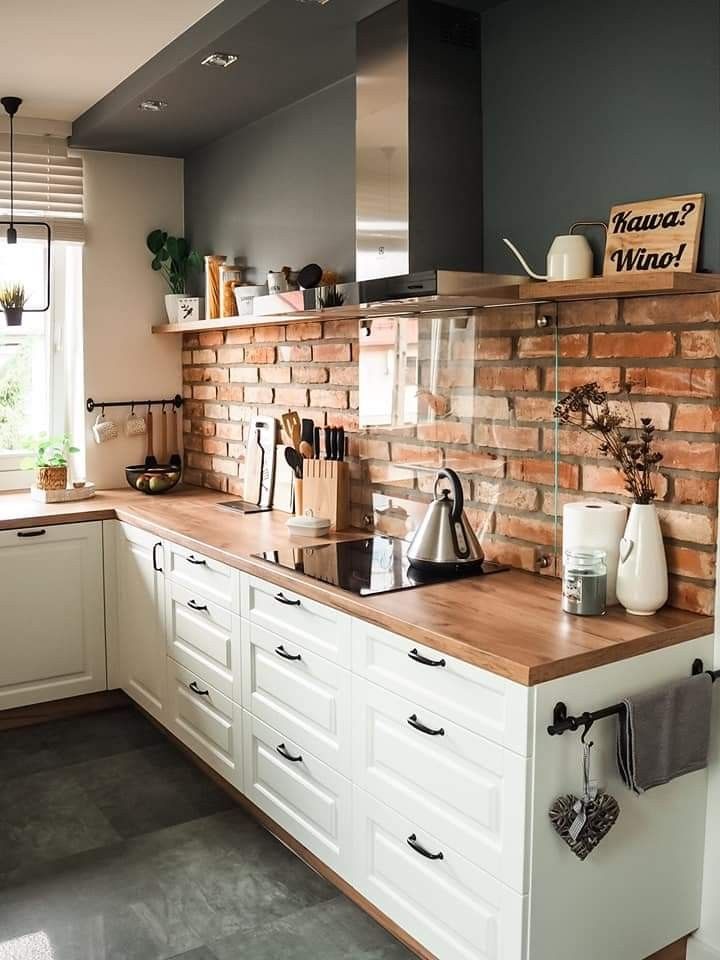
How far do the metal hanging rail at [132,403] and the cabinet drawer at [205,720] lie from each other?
1422mm

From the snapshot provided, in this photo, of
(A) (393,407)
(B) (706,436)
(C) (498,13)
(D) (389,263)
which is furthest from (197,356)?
(B) (706,436)

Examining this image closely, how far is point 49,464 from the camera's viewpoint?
406cm

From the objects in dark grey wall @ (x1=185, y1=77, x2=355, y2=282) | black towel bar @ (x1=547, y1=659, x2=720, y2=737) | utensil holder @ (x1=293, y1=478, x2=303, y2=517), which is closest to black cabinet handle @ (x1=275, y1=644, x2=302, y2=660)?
utensil holder @ (x1=293, y1=478, x2=303, y2=517)

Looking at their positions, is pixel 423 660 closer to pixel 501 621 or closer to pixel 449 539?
pixel 501 621

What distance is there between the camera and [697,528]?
2.20 m

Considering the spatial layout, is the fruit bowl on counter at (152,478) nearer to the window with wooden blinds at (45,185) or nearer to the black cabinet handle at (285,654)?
the window with wooden blinds at (45,185)

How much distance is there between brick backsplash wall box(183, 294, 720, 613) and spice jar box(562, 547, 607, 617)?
179mm

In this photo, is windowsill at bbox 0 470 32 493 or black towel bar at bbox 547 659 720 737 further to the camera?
windowsill at bbox 0 470 32 493

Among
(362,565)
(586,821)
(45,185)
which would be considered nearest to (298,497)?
(362,565)

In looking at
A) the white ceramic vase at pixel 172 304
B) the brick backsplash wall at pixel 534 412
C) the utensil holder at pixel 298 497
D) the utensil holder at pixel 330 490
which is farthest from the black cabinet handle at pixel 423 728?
the white ceramic vase at pixel 172 304

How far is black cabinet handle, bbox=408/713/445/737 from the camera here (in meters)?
2.13

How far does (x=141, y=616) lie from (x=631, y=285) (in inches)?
93.8

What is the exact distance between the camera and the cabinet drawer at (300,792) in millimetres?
2529

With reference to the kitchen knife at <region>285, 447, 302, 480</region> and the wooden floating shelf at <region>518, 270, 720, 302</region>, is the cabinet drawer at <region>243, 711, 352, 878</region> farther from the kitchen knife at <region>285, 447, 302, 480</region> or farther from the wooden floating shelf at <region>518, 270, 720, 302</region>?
the wooden floating shelf at <region>518, 270, 720, 302</region>
